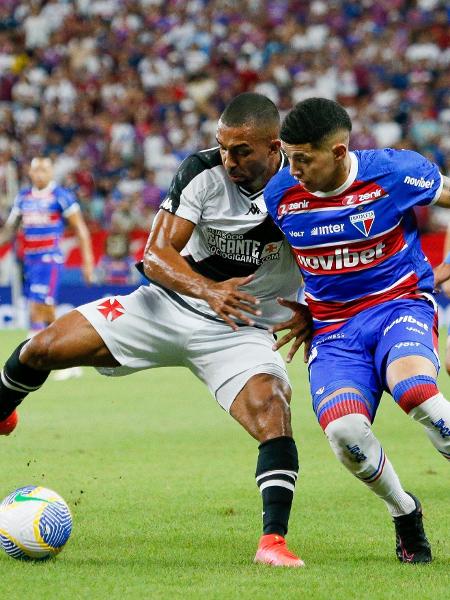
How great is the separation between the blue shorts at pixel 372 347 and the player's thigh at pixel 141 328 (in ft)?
3.14

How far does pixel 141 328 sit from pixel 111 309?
20 cm

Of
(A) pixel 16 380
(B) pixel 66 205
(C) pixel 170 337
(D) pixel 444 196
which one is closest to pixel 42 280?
(B) pixel 66 205

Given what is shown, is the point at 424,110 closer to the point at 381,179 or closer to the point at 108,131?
the point at 108,131

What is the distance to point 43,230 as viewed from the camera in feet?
49.1

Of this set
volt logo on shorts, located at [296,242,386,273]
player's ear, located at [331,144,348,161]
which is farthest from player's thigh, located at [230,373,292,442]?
player's ear, located at [331,144,348,161]

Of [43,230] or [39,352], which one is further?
[43,230]

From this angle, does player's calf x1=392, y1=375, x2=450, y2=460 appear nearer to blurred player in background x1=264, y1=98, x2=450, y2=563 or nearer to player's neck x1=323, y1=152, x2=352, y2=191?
blurred player in background x1=264, y1=98, x2=450, y2=563

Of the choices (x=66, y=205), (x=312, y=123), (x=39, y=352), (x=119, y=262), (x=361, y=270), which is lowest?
(x=119, y=262)

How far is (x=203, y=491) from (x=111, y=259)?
44.0ft

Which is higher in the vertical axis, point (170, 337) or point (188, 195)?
point (188, 195)

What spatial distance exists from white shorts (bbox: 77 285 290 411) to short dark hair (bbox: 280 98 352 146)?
125 centimetres

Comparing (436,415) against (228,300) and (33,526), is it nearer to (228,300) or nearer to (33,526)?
(228,300)

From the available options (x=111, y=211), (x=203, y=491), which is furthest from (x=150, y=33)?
(x=203, y=491)

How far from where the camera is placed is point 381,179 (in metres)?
5.51
